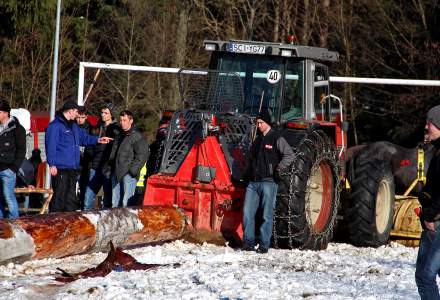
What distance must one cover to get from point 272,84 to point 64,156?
10.3ft

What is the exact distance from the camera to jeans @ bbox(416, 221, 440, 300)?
7859 mm

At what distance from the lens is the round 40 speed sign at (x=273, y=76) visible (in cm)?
1366

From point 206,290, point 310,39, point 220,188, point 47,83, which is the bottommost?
point 206,290

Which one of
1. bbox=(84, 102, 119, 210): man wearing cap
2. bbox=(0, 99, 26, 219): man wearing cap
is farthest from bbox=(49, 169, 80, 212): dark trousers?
bbox=(0, 99, 26, 219): man wearing cap

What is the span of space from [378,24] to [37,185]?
17.4m

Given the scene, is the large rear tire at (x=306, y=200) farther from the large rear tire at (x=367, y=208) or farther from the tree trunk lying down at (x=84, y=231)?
the tree trunk lying down at (x=84, y=231)

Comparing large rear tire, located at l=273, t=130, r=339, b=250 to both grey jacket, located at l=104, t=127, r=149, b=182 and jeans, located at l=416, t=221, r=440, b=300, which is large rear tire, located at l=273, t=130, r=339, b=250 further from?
jeans, located at l=416, t=221, r=440, b=300

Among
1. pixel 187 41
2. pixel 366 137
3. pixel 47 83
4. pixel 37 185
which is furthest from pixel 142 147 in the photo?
pixel 366 137

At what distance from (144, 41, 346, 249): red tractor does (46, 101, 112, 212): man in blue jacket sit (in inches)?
56.6

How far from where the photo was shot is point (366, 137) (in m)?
36.2

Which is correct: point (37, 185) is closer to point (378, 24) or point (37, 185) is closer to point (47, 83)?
point (47, 83)

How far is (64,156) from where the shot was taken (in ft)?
46.6

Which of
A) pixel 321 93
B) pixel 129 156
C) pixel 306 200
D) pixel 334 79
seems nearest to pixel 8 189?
pixel 129 156

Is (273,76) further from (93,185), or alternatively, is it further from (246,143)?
(93,185)
